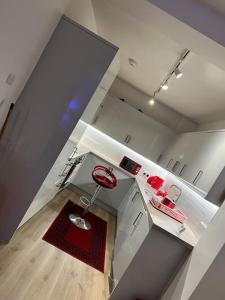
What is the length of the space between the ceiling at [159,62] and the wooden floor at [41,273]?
2.62m

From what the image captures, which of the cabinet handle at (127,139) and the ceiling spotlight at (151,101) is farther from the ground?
the ceiling spotlight at (151,101)

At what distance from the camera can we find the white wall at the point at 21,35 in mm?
2173

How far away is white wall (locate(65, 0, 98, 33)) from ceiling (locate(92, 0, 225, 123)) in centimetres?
8

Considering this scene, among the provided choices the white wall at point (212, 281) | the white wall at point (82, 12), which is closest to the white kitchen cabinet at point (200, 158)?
the white wall at point (212, 281)

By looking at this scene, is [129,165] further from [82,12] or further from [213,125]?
[82,12]

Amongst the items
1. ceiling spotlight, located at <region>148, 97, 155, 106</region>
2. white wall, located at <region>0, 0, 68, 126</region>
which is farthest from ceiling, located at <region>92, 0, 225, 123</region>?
white wall, located at <region>0, 0, 68, 126</region>

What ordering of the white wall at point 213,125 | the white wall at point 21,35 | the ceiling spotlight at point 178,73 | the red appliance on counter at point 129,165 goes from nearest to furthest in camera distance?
the white wall at point 21,35 → the ceiling spotlight at point 178,73 → the white wall at point 213,125 → the red appliance on counter at point 129,165

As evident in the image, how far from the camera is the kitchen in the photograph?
10.4ft

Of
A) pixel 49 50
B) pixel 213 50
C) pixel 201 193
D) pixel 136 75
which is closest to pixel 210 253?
pixel 201 193

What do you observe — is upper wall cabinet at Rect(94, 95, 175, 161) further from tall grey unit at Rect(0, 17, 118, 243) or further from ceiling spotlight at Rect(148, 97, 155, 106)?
tall grey unit at Rect(0, 17, 118, 243)

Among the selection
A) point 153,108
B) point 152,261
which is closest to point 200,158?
point 152,261

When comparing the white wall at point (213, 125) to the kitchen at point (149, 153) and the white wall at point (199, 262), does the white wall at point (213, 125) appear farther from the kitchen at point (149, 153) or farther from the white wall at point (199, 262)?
the white wall at point (199, 262)

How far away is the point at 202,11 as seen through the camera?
9.32 ft

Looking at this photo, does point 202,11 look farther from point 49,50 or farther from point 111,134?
point 111,134
